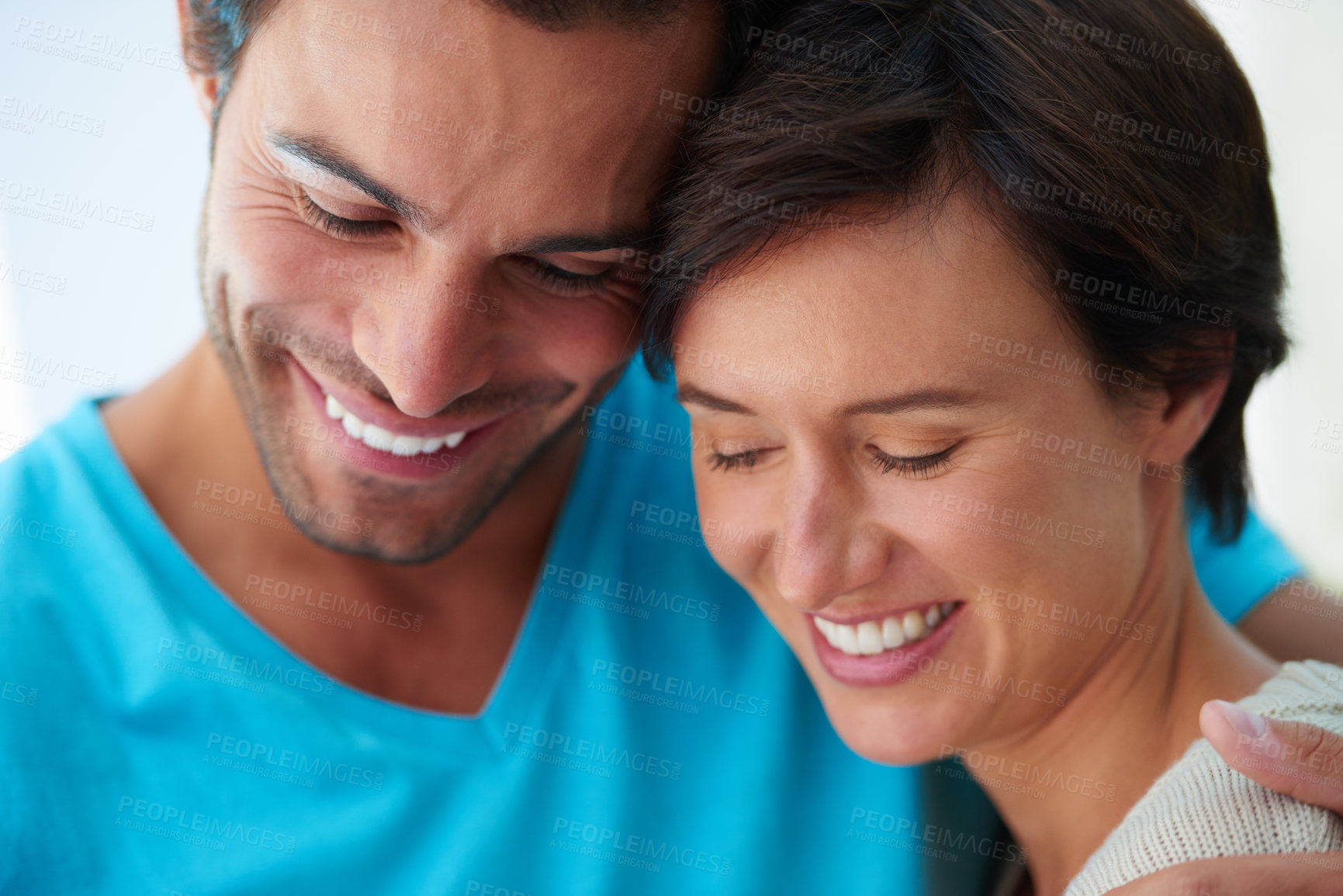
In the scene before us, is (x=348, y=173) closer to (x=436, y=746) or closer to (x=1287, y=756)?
(x=436, y=746)

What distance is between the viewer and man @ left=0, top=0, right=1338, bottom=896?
1.13m

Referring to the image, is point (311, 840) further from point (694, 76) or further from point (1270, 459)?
point (1270, 459)

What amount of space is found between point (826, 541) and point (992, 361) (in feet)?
0.92

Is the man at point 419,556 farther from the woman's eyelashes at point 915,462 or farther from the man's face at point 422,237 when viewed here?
the woman's eyelashes at point 915,462

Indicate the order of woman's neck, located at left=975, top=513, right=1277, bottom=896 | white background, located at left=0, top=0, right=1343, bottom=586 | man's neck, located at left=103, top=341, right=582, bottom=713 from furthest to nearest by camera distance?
white background, located at left=0, top=0, right=1343, bottom=586
man's neck, located at left=103, top=341, right=582, bottom=713
woman's neck, located at left=975, top=513, right=1277, bottom=896

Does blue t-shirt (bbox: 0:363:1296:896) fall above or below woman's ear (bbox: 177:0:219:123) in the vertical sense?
below

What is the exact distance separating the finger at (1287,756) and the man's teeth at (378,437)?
3.36ft

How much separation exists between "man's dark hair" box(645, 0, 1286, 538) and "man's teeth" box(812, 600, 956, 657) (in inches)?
14.8

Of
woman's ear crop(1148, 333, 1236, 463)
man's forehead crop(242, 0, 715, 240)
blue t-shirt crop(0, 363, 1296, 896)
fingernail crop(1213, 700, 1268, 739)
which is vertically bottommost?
blue t-shirt crop(0, 363, 1296, 896)

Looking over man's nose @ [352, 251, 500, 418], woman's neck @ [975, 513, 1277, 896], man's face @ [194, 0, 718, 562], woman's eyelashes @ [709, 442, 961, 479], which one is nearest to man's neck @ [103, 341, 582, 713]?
man's face @ [194, 0, 718, 562]

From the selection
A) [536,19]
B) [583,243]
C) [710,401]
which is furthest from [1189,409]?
[536,19]

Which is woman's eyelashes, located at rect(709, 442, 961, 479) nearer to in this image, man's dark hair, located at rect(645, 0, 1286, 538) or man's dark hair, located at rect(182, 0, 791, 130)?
man's dark hair, located at rect(645, 0, 1286, 538)

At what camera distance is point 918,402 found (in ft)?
3.64

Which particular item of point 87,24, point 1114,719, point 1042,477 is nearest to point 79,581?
point 87,24
